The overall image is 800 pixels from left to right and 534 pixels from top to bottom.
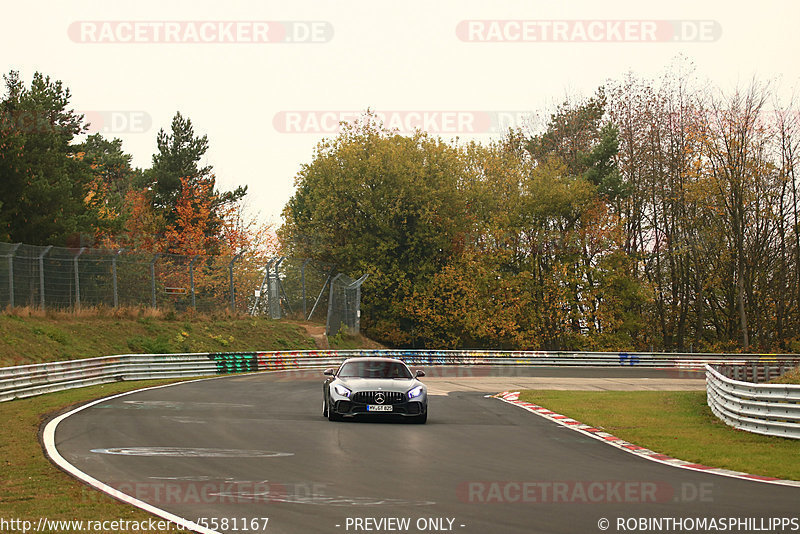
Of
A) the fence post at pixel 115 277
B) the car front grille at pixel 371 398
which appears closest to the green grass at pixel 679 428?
the car front grille at pixel 371 398

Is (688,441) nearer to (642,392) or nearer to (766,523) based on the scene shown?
(766,523)

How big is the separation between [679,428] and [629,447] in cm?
353

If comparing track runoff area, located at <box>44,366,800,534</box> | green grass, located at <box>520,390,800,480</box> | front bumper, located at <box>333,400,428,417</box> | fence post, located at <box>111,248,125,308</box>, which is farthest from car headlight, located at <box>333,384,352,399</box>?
fence post, located at <box>111,248,125,308</box>

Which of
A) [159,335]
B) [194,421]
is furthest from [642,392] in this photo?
[159,335]

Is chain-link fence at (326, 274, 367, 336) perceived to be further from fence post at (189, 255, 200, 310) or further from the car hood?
the car hood

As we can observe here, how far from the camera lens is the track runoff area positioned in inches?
310

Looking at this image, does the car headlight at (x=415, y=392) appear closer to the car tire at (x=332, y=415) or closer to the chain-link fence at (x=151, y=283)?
the car tire at (x=332, y=415)

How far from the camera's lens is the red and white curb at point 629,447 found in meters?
10.9

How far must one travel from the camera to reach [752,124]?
55031 millimetres

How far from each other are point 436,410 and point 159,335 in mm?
20137

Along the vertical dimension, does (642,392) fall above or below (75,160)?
below

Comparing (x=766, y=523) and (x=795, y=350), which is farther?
(x=795, y=350)

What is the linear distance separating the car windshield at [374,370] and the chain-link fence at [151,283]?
17713 millimetres

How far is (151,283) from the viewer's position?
130ft
